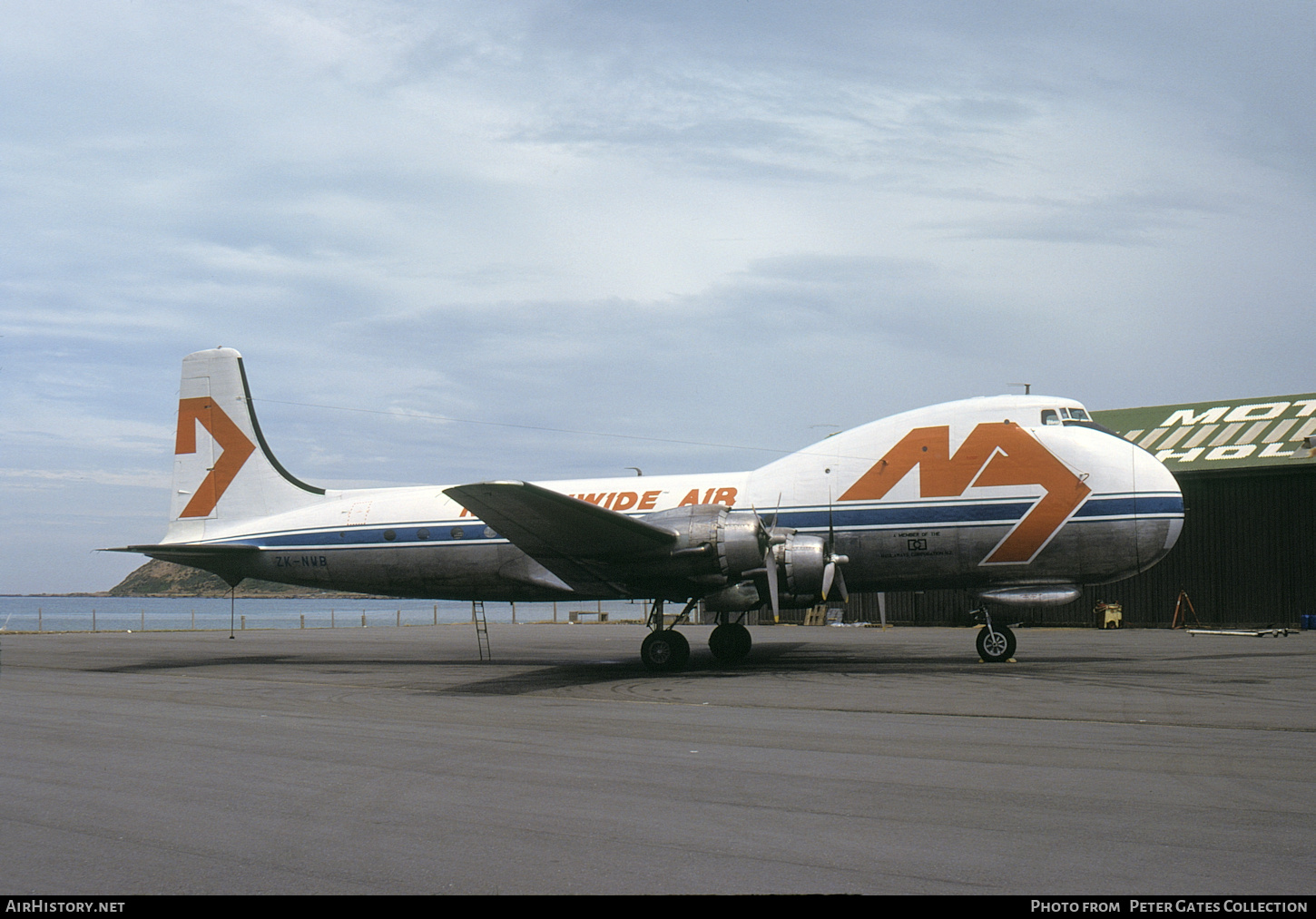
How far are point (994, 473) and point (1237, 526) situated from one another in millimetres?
22886

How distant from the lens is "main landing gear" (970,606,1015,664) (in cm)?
1952

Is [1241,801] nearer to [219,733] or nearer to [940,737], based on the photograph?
[940,737]

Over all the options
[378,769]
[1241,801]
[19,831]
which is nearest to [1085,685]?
[1241,801]

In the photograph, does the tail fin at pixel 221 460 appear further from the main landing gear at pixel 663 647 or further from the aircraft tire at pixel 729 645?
the aircraft tire at pixel 729 645

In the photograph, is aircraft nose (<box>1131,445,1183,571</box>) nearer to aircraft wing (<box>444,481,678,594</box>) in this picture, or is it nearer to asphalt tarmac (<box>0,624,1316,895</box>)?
asphalt tarmac (<box>0,624,1316,895</box>)

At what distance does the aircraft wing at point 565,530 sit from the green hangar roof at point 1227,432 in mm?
28343

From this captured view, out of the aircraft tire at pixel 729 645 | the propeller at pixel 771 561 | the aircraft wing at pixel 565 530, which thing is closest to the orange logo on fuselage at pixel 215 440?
the aircraft wing at pixel 565 530

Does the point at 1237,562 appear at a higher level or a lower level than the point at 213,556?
lower

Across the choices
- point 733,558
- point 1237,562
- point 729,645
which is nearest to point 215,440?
point 729,645

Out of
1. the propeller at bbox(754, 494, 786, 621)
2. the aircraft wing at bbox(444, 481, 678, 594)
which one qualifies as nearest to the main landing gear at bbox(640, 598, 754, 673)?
the aircraft wing at bbox(444, 481, 678, 594)

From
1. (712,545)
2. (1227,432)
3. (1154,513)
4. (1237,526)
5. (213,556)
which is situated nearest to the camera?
(712,545)

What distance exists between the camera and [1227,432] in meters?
39.0

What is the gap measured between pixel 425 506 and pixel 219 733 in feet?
37.8

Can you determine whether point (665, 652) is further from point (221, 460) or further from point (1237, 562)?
point (1237, 562)
